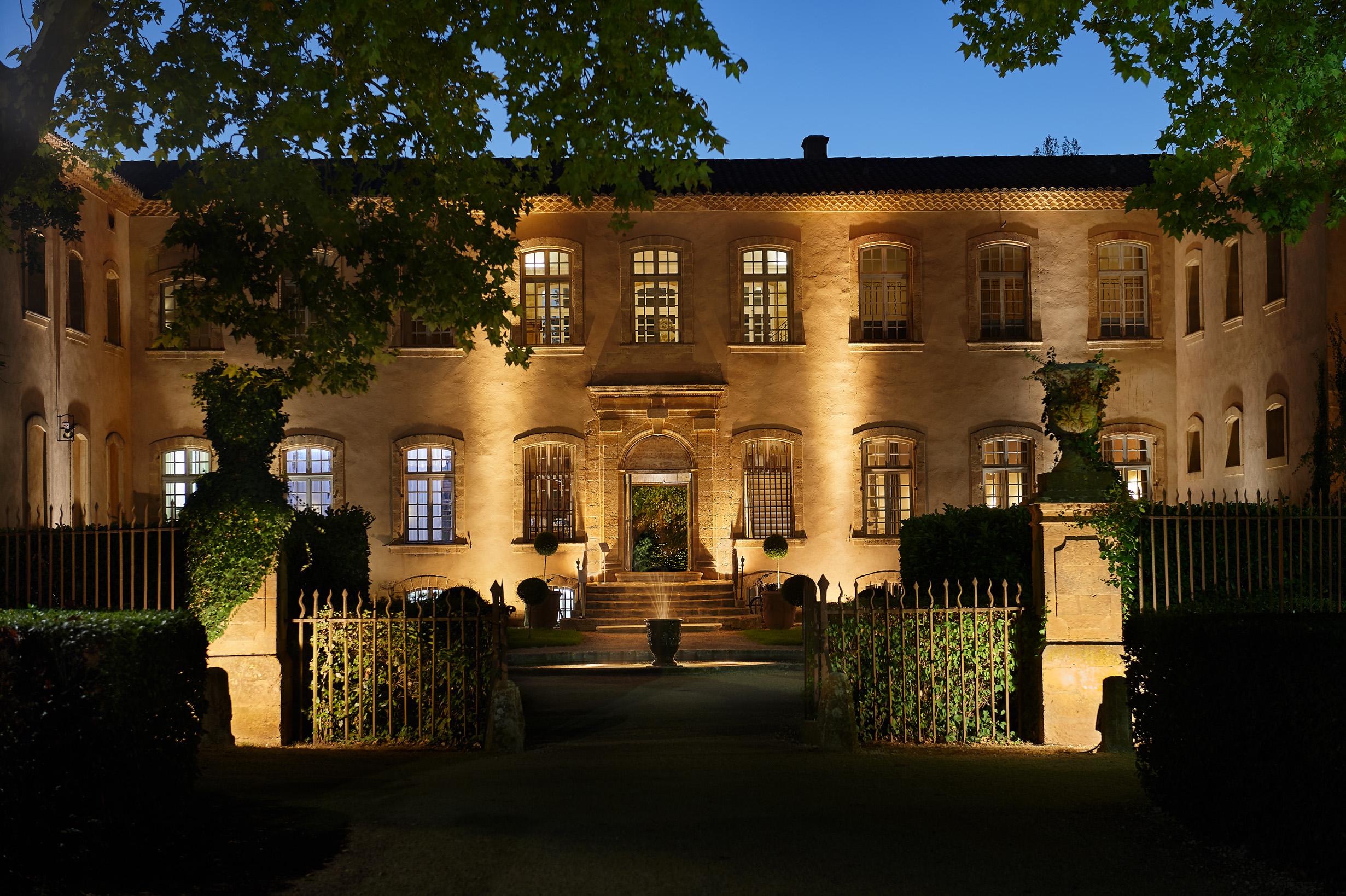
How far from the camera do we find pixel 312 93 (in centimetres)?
1141

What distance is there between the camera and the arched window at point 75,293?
20.9 meters

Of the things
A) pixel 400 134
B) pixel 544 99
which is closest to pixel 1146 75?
pixel 544 99

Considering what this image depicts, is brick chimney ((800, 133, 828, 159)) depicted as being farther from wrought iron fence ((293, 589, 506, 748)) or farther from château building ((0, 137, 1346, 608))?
wrought iron fence ((293, 589, 506, 748))

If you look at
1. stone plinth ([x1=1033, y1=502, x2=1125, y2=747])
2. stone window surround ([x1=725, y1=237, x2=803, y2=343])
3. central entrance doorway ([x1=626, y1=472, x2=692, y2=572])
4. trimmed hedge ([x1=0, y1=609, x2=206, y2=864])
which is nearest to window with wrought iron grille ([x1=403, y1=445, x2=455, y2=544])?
stone window surround ([x1=725, y1=237, x2=803, y2=343])

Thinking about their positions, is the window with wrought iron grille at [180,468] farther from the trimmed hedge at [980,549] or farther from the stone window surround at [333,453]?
the trimmed hedge at [980,549]

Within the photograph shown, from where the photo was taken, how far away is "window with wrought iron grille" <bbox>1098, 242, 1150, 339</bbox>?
24219 mm

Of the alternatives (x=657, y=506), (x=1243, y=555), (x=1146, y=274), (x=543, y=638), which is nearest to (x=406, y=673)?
(x=1243, y=555)

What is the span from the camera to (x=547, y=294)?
24.3m

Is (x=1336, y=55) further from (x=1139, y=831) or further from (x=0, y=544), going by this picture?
(x=0, y=544)

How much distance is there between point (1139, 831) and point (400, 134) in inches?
361

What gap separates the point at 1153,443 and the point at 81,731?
21480mm

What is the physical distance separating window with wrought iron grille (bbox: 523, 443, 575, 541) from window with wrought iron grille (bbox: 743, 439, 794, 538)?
10.9ft

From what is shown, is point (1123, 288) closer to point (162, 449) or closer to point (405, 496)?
point (405, 496)

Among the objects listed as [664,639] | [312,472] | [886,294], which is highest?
[886,294]
